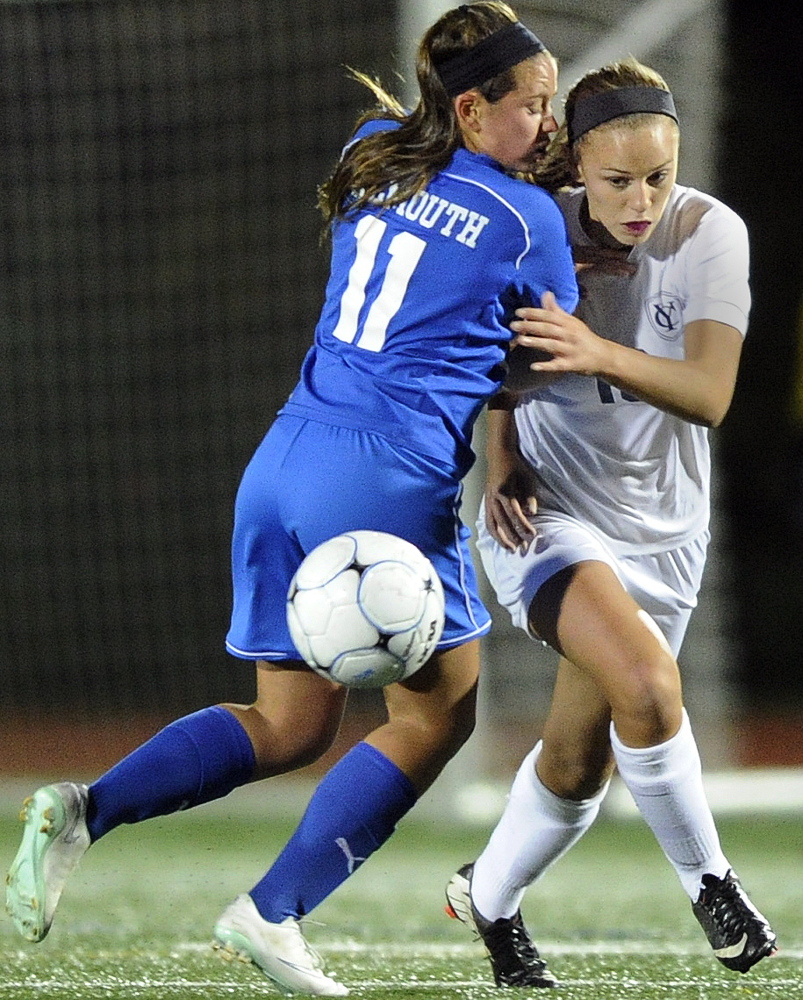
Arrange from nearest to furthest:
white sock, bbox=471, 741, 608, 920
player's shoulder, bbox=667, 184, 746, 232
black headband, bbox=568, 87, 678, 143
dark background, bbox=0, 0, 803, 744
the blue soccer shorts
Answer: the blue soccer shorts < black headband, bbox=568, 87, 678, 143 < player's shoulder, bbox=667, 184, 746, 232 < white sock, bbox=471, 741, 608, 920 < dark background, bbox=0, 0, 803, 744

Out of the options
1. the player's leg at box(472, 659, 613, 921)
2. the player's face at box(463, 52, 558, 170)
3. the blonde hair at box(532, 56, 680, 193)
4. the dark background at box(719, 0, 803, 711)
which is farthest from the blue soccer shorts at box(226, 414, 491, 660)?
the dark background at box(719, 0, 803, 711)

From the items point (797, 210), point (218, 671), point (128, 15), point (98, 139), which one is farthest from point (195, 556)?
point (797, 210)

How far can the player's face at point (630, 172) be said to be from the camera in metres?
3.03

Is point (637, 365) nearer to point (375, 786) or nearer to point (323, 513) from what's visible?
point (323, 513)

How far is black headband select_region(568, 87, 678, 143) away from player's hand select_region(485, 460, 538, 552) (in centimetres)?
70

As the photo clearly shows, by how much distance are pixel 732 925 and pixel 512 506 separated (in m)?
0.93

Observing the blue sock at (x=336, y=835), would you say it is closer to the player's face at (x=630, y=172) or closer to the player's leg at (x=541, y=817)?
the player's leg at (x=541, y=817)

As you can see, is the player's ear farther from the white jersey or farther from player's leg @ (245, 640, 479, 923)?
player's leg @ (245, 640, 479, 923)

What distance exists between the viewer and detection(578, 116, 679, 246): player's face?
9.95 feet

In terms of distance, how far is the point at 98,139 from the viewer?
32.5 feet

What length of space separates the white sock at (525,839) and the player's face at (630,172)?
1.12 meters

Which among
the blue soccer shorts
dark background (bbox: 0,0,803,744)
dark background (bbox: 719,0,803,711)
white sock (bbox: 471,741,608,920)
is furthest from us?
dark background (bbox: 719,0,803,711)

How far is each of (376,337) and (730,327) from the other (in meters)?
0.70

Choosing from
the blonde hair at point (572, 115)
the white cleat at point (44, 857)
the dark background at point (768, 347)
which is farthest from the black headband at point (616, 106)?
the dark background at point (768, 347)
